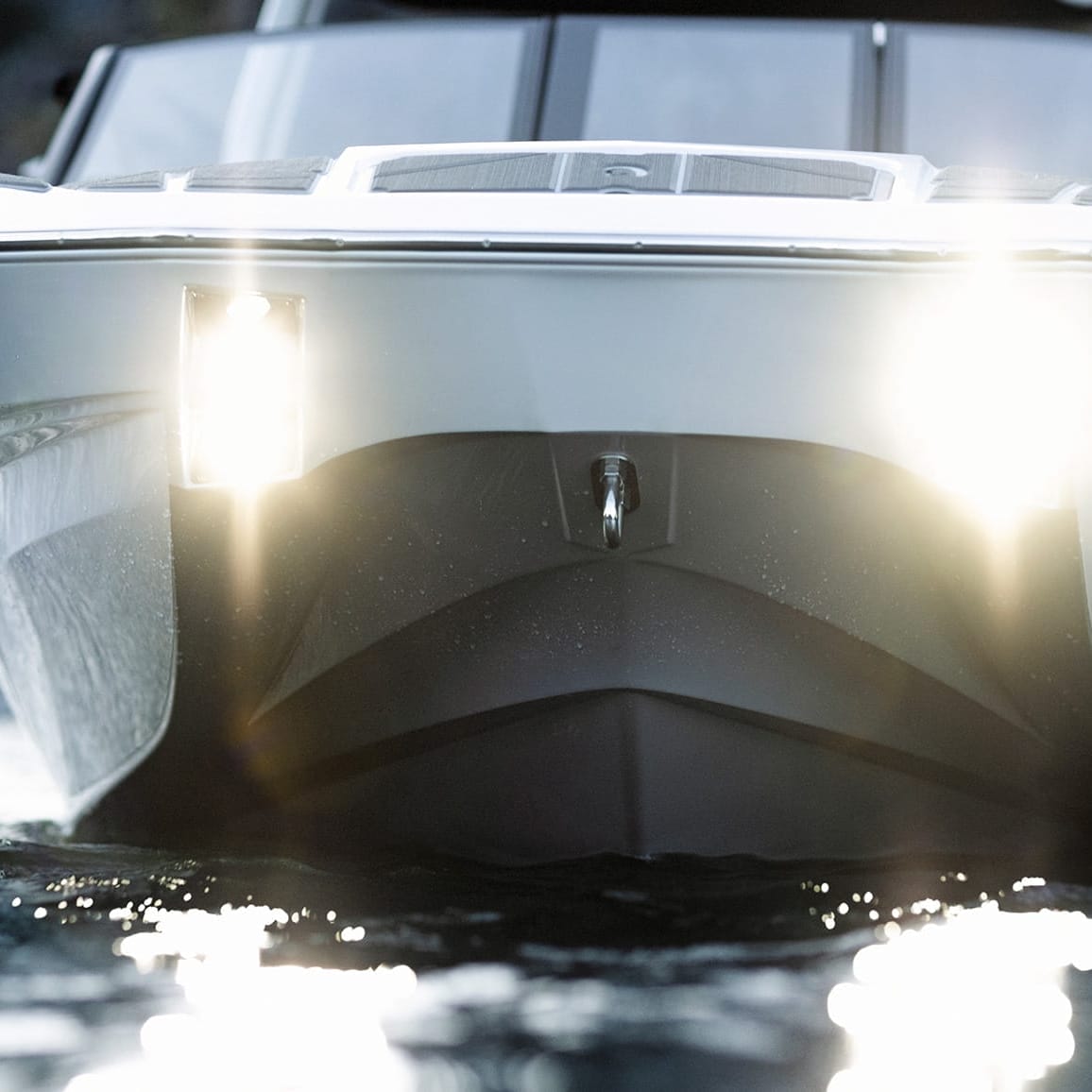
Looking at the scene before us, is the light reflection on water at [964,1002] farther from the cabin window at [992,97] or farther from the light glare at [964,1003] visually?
the cabin window at [992,97]

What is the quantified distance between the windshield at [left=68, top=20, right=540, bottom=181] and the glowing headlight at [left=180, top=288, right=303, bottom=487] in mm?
1045

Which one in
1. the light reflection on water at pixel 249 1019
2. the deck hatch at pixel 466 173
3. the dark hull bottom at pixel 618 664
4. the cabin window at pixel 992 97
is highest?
the cabin window at pixel 992 97

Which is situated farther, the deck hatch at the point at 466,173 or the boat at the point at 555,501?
the deck hatch at the point at 466,173

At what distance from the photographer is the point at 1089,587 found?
1873mm

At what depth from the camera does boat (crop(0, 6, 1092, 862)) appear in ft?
5.96

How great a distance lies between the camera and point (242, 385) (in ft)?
6.19

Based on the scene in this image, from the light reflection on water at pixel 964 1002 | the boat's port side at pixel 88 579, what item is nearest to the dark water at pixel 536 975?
the light reflection on water at pixel 964 1002

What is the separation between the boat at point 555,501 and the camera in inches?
71.5

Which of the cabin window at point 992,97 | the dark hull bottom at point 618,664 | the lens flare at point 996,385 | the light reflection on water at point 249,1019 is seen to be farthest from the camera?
the cabin window at point 992,97

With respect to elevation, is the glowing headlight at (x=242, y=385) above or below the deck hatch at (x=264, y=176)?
below

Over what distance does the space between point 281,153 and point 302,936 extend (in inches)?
63.6

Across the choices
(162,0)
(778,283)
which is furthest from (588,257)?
(162,0)

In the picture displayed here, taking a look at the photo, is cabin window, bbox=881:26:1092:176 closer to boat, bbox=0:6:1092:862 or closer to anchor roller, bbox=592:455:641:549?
boat, bbox=0:6:1092:862

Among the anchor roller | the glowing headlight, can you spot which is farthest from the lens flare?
the glowing headlight
